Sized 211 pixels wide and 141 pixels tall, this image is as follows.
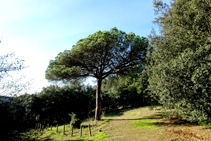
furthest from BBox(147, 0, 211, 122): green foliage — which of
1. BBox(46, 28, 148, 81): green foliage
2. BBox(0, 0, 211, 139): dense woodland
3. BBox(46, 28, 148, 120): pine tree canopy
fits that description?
BBox(46, 28, 148, 120): pine tree canopy

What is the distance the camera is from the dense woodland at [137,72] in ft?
25.1

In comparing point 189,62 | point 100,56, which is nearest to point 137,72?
point 100,56

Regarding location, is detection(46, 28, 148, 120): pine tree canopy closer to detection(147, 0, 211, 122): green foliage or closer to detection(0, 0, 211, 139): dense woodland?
detection(0, 0, 211, 139): dense woodland

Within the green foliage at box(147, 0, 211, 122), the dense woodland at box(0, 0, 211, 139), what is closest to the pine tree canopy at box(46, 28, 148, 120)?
the dense woodland at box(0, 0, 211, 139)

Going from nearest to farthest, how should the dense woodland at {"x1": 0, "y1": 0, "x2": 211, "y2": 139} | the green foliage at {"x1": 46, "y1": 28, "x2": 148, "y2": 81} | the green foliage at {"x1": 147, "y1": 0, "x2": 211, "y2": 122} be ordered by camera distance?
the green foliage at {"x1": 147, "y1": 0, "x2": 211, "y2": 122} < the dense woodland at {"x1": 0, "y1": 0, "x2": 211, "y2": 139} < the green foliage at {"x1": 46, "y1": 28, "x2": 148, "y2": 81}

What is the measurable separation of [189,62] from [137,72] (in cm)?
978

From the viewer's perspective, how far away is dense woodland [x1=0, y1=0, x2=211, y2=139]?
301 inches

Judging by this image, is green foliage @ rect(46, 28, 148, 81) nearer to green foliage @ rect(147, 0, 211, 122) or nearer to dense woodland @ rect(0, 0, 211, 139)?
dense woodland @ rect(0, 0, 211, 139)

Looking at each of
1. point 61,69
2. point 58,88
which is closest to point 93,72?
point 61,69

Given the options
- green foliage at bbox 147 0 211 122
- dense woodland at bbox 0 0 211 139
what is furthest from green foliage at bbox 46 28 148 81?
green foliage at bbox 147 0 211 122

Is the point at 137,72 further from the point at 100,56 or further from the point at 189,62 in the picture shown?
the point at 189,62

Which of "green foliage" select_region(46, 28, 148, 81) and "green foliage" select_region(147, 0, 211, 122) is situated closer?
"green foliage" select_region(147, 0, 211, 122)

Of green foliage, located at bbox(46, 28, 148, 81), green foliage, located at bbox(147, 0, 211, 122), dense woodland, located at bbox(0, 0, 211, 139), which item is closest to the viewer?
green foliage, located at bbox(147, 0, 211, 122)

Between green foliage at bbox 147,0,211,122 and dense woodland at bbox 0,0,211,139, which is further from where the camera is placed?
dense woodland at bbox 0,0,211,139
